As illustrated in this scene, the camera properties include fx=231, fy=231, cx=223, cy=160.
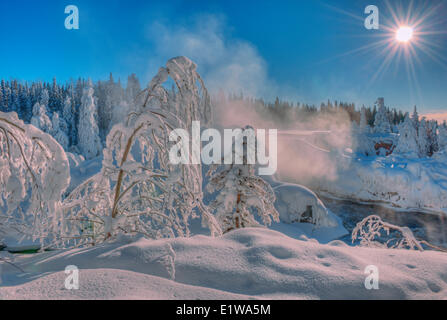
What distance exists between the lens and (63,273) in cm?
203

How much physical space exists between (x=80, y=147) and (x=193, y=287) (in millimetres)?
53717

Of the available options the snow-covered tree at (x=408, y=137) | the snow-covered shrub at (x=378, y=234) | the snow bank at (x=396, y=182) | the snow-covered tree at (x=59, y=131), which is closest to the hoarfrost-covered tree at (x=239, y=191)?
the snow-covered shrub at (x=378, y=234)

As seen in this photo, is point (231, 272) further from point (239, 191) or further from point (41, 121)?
point (41, 121)

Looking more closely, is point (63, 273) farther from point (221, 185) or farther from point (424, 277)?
point (221, 185)

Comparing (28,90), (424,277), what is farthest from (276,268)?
(28,90)

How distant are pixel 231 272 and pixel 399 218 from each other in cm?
3024

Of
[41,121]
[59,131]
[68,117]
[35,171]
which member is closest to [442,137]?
[35,171]

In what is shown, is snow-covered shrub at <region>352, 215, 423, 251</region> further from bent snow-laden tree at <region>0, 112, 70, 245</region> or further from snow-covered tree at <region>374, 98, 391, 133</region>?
snow-covered tree at <region>374, 98, 391, 133</region>

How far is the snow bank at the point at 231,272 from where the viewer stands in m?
1.78

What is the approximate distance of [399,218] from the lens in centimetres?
2498

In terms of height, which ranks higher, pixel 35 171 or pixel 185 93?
pixel 185 93

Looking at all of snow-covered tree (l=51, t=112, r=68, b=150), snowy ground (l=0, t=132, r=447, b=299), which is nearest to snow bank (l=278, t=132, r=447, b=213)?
snowy ground (l=0, t=132, r=447, b=299)

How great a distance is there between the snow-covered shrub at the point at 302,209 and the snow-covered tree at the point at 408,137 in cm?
3404
